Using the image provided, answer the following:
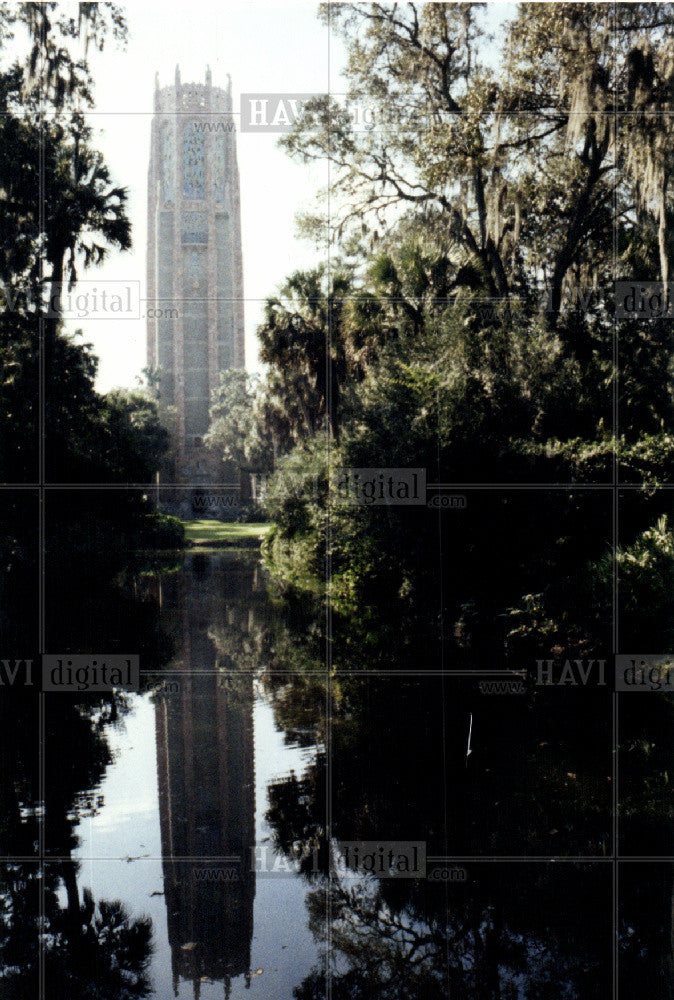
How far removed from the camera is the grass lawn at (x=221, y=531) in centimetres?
319

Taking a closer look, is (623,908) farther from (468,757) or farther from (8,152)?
(8,152)

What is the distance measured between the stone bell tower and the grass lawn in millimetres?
187

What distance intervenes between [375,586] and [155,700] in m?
1.06

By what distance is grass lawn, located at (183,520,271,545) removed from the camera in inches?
126

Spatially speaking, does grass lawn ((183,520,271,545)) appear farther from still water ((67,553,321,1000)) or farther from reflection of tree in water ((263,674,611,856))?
reflection of tree in water ((263,674,611,856))

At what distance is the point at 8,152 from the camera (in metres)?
3.24

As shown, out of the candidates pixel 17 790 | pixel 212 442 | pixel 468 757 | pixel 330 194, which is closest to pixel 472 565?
pixel 468 757

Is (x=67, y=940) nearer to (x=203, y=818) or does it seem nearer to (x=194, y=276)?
(x=203, y=818)

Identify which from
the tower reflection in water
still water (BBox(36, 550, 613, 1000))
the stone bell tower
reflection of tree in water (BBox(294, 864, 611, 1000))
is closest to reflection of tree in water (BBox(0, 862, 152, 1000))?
still water (BBox(36, 550, 613, 1000))

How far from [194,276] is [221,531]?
Answer: 1081 millimetres

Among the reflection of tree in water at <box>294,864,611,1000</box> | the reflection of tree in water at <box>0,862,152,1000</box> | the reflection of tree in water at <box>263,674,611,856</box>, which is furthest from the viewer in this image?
the reflection of tree in water at <box>263,674,611,856</box>

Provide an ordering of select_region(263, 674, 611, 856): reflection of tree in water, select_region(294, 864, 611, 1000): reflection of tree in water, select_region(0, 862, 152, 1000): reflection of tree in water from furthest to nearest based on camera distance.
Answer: select_region(263, 674, 611, 856): reflection of tree in water
select_region(0, 862, 152, 1000): reflection of tree in water
select_region(294, 864, 611, 1000): reflection of tree in water
